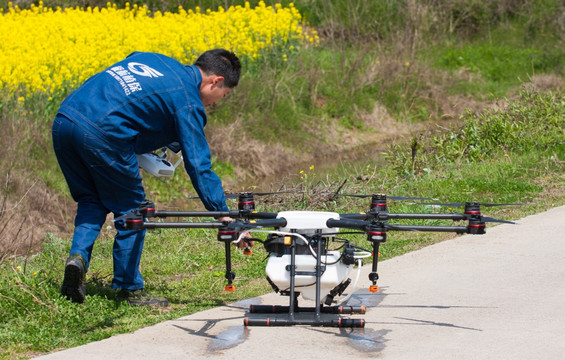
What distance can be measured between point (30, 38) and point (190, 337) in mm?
10593

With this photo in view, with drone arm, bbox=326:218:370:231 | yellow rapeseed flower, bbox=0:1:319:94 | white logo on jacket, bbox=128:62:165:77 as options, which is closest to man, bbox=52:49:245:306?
white logo on jacket, bbox=128:62:165:77

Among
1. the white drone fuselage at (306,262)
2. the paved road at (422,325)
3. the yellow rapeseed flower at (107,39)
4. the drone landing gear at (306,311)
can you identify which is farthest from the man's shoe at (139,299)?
the yellow rapeseed flower at (107,39)

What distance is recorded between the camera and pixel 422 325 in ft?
17.2

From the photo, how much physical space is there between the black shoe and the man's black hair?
1463 mm

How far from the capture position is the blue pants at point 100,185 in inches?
209

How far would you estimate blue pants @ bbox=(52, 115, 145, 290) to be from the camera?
17.5ft

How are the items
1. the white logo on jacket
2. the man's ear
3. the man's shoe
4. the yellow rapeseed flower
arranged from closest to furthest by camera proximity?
the white logo on jacket
the man's ear
the man's shoe
the yellow rapeseed flower

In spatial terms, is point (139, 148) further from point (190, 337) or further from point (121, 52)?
point (121, 52)

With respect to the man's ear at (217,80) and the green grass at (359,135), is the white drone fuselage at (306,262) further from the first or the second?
the man's ear at (217,80)

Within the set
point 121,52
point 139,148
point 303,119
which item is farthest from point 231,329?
point 303,119

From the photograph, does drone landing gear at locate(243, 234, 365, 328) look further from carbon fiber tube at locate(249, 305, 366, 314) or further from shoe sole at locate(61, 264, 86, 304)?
shoe sole at locate(61, 264, 86, 304)

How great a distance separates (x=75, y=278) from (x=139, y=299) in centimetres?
63

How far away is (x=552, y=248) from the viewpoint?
7047 mm

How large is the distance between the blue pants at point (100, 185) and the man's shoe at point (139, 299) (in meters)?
0.05
